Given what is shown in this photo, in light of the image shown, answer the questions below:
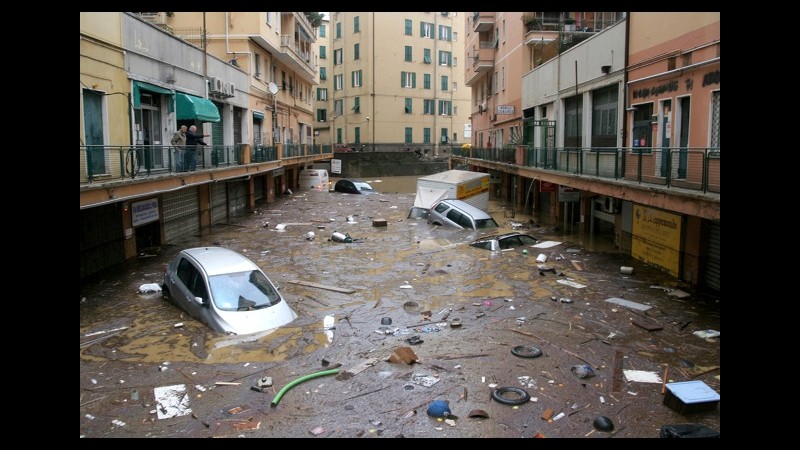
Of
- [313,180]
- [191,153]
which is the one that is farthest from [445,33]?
[191,153]

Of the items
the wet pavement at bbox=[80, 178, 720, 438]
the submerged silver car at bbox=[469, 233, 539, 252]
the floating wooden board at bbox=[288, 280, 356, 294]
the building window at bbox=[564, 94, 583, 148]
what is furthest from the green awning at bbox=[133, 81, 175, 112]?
the building window at bbox=[564, 94, 583, 148]

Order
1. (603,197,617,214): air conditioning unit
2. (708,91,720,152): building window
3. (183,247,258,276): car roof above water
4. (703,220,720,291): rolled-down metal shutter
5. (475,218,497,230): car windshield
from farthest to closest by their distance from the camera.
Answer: (475,218,497,230): car windshield
(603,197,617,214): air conditioning unit
(703,220,720,291): rolled-down metal shutter
(708,91,720,152): building window
(183,247,258,276): car roof above water

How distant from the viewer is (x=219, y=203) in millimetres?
28250

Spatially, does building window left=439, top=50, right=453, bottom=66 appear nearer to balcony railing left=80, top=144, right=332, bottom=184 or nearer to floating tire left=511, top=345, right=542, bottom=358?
balcony railing left=80, top=144, right=332, bottom=184

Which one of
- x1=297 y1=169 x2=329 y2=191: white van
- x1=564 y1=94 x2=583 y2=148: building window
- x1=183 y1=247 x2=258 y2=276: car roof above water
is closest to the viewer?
x1=183 y1=247 x2=258 y2=276: car roof above water

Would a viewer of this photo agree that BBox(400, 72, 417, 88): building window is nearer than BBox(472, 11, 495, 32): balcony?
No

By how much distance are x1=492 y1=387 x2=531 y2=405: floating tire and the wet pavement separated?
0.32 feet

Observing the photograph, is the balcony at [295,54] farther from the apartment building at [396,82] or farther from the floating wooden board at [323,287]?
the floating wooden board at [323,287]

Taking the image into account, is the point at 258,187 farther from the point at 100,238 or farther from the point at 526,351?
the point at 526,351

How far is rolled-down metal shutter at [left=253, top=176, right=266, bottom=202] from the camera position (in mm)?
35969

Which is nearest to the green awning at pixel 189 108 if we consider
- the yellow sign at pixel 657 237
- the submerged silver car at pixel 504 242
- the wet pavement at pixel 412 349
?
the wet pavement at pixel 412 349
